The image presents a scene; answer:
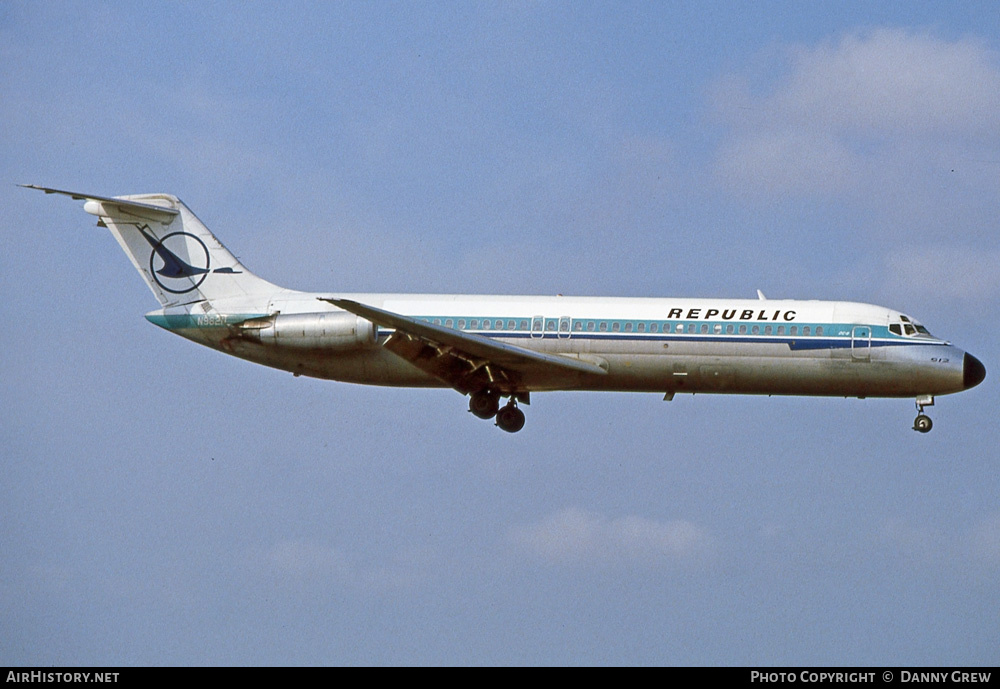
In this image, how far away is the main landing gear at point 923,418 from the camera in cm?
3959

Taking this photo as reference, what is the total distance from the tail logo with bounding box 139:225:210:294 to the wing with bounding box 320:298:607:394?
23.0 feet

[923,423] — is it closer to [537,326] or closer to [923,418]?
[923,418]

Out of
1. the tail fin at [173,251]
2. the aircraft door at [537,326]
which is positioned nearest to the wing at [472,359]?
the aircraft door at [537,326]

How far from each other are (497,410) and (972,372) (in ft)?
41.0

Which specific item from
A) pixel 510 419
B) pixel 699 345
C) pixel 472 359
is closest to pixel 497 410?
pixel 510 419

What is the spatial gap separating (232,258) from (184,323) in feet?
8.06

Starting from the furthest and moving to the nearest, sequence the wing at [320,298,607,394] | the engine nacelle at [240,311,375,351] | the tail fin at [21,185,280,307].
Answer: the tail fin at [21,185,280,307] < the engine nacelle at [240,311,375,351] < the wing at [320,298,607,394]

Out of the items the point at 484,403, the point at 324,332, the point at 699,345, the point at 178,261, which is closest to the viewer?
the point at 699,345

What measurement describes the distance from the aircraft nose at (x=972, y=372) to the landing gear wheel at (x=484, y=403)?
12.2 m

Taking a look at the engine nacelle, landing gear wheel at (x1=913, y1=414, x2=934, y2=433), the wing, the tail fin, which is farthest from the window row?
the tail fin

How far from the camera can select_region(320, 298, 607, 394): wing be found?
125ft

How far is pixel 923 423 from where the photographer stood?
3962cm

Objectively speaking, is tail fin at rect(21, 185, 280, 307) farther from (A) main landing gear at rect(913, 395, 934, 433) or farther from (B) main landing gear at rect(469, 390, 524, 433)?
(A) main landing gear at rect(913, 395, 934, 433)
